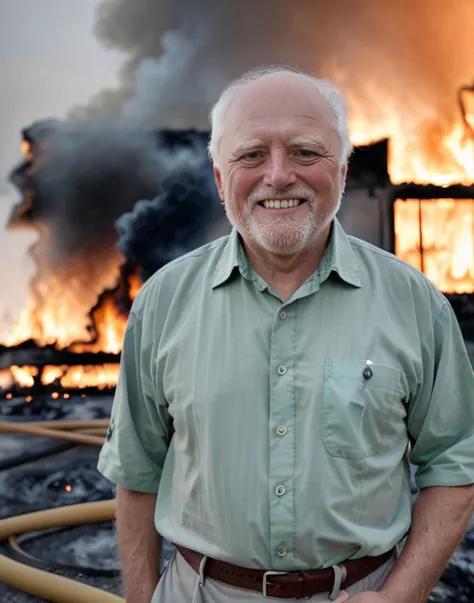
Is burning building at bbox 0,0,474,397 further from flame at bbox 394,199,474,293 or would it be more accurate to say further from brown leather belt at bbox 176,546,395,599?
brown leather belt at bbox 176,546,395,599

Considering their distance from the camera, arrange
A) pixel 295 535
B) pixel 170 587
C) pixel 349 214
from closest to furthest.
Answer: pixel 295 535, pixel 170 587, pixel 349 214

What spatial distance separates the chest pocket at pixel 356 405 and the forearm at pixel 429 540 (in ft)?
0.58

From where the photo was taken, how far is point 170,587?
1.28m

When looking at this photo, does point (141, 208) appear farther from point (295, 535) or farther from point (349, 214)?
point (295, 535)

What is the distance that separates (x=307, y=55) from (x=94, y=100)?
3.31 ft

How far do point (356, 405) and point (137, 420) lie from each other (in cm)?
43

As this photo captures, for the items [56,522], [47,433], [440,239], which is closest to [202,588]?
[56,522]

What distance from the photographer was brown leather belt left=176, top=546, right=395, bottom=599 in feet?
Answer: 3.71

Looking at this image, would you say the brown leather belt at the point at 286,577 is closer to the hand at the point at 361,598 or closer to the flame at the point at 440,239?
the hand at the point at 361,598

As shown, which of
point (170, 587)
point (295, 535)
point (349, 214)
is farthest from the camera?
point (349, 214)

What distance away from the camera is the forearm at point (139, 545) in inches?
51.9

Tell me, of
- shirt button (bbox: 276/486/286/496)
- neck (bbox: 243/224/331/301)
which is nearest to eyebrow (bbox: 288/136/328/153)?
neck (bbox: 243/224/331/301)

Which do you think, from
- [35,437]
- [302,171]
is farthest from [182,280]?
[35,437]

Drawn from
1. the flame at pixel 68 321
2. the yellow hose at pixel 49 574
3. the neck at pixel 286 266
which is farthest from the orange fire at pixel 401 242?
the neck at pixel 286 266
